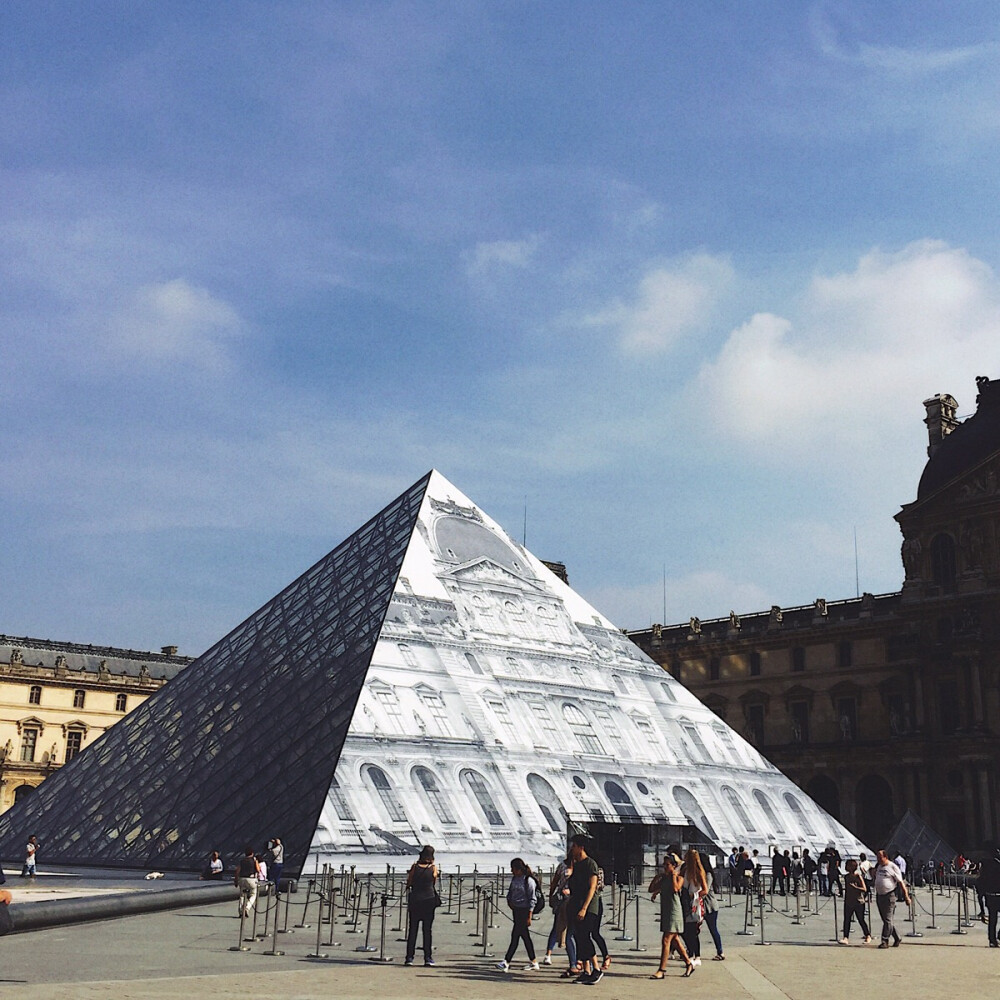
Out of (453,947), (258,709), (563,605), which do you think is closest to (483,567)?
(563,605)

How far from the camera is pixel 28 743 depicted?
65.3 metres

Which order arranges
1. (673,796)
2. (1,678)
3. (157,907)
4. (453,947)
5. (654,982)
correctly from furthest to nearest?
(1,678)
(673,796)
(157,907)
(453,947)
(654,982)

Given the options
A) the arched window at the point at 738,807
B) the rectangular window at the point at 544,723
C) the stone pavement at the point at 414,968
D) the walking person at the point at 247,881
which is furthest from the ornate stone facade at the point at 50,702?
the stone pavement at the point at 414,968

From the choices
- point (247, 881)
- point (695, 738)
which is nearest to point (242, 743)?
point (695, 738)

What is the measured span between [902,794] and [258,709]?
3304 cm

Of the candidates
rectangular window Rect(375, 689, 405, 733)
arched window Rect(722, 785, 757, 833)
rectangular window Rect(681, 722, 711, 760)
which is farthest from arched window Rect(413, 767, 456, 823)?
rectangular window Rect(681, 722, 711, 760)

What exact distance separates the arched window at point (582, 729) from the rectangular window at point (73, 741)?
48.6 m

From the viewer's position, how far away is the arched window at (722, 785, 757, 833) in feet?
83.8

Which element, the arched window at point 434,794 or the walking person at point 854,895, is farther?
the arched window at point 434,794

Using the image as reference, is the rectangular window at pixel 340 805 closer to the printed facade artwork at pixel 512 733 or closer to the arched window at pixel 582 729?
the printed facade artwork at pixel 512 733

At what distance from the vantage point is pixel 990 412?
2035 inches

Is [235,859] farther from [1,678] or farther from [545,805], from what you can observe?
[1,678]

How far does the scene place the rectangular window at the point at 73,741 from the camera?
Result: 66.8 m

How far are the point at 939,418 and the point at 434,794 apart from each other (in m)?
40.3
